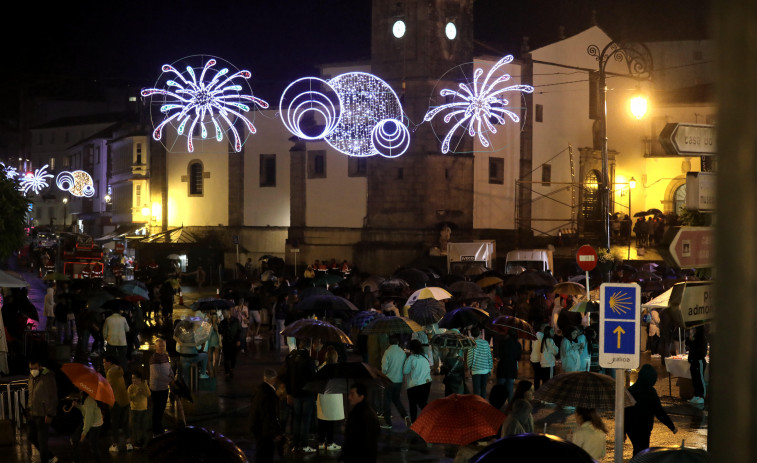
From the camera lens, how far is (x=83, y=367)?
12.6 metres

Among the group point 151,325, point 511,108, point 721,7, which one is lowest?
point 151,325

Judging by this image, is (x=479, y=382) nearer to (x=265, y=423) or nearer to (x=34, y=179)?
(x=265, y=423)

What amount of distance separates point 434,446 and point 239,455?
21.7 ft

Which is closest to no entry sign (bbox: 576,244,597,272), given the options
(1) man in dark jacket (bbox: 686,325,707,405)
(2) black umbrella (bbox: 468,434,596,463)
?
(1) man in dark jacket (bbox: 686,325,707,405)

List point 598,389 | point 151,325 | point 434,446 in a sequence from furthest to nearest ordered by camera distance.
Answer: point 151,325 < point 434,446 < point 598,389

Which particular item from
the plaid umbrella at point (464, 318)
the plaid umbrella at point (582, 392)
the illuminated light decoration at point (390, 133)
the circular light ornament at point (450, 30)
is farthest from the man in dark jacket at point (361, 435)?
the circular light ornament at point (450, 30)

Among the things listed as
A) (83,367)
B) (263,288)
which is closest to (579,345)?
(83,367)

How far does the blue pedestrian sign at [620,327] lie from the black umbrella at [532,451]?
6.35ft

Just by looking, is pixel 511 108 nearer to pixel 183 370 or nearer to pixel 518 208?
pixel 518 208

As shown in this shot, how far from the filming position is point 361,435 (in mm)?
10172

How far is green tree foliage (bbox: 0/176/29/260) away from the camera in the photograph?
930 inches

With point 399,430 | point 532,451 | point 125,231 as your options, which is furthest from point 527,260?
point 125,231

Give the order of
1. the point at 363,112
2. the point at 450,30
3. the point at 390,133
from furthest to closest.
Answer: the point at 450,30 → the point at 390,133 → the point at 363,112

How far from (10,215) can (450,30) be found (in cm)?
2399
